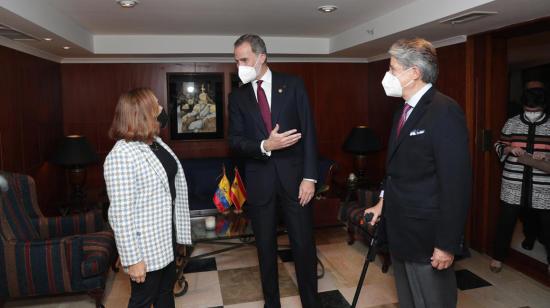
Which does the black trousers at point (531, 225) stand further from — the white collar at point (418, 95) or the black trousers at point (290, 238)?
the white collar at point (418, 95)

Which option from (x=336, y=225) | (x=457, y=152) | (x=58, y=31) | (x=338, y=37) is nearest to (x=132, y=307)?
(x=457, y=152)

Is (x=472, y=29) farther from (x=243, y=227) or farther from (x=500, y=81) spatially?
(x=243, y=227)

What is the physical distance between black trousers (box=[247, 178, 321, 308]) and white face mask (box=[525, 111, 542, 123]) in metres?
2.07

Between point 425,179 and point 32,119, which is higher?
point 32,119

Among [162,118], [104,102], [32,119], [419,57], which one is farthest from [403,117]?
[104,102]

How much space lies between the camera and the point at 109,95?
538 cm

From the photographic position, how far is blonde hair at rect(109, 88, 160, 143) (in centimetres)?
188

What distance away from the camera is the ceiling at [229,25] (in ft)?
10.2

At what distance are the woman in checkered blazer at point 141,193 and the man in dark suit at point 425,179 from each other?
1.04m

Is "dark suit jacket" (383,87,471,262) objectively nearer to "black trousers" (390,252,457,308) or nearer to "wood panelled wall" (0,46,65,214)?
"black trousers" (390,252,457,308)

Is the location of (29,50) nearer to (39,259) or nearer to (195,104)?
(195,104)

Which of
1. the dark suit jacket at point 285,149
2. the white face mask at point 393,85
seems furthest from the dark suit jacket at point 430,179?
the dark suit jacket at point 285,149

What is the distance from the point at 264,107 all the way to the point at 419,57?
0.97m

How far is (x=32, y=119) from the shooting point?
4227 mm
